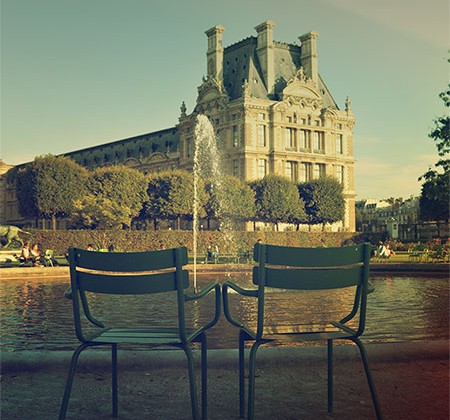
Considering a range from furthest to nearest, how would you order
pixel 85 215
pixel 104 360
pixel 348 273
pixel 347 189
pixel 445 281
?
pixel 347 189, pixel 85 215, pixel 445 281, pixel 104 360, pixel 348 273

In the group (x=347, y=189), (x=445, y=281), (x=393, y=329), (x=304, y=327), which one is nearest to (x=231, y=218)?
(x=347, y=189)

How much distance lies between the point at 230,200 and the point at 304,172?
2156cm

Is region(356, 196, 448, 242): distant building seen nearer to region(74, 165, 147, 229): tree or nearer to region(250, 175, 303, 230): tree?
region(250, 175, 303, 230): tree

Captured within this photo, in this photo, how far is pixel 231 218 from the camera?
190ft

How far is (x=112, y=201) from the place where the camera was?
48.9 meters

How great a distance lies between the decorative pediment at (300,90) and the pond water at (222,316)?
6106 cm

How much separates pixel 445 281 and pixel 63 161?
44034mm

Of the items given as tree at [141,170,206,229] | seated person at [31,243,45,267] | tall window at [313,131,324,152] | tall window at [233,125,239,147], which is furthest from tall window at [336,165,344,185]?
seated person at [31,243,45,267]

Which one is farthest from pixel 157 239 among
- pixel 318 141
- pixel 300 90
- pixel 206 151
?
pixel 318 141

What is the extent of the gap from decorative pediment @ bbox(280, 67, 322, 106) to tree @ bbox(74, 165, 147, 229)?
27882mm

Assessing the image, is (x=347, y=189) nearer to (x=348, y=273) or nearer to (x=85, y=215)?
(x=85, y=215)

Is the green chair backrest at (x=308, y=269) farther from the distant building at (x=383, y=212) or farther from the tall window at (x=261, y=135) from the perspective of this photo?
the distant building at (x=383, y=212)

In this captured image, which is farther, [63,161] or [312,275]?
[63,161]

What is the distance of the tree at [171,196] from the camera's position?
5066cm
